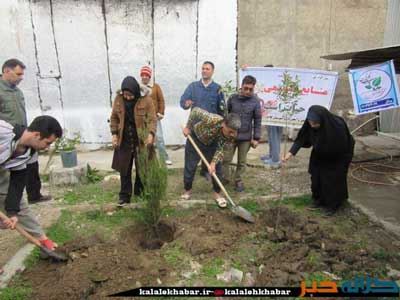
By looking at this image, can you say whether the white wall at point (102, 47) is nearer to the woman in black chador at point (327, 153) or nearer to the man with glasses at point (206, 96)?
the man with glasses at point (206, 96)

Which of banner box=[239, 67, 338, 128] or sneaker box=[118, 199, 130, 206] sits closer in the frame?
sneaker box=[118, 199, 130, 206]

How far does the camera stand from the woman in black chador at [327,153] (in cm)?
406

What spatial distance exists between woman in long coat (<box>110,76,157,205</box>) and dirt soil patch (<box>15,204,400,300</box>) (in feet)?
2.85

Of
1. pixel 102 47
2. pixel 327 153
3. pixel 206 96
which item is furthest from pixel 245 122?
pixel 102 47

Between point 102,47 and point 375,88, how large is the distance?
529 centimetres

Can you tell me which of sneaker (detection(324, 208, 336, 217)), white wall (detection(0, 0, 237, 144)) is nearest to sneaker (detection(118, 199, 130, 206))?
sneaker (detection(324, 208, 336, 217))

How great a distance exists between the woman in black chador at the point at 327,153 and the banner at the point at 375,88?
1701 millimetres

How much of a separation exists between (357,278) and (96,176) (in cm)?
407

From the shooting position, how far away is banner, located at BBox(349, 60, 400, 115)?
537 centimetres

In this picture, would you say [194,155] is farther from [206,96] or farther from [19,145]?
[19,145]

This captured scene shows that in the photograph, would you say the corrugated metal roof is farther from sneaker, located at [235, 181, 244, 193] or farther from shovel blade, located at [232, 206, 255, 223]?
shovel blade, located at [232, 206, 255, 223]

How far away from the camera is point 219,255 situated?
3.28 m

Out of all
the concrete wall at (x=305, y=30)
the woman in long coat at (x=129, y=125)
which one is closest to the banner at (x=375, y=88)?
the concrete wall at (x=305, y=30)

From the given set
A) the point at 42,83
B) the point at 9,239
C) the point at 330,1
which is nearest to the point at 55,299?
the point at 9,239
